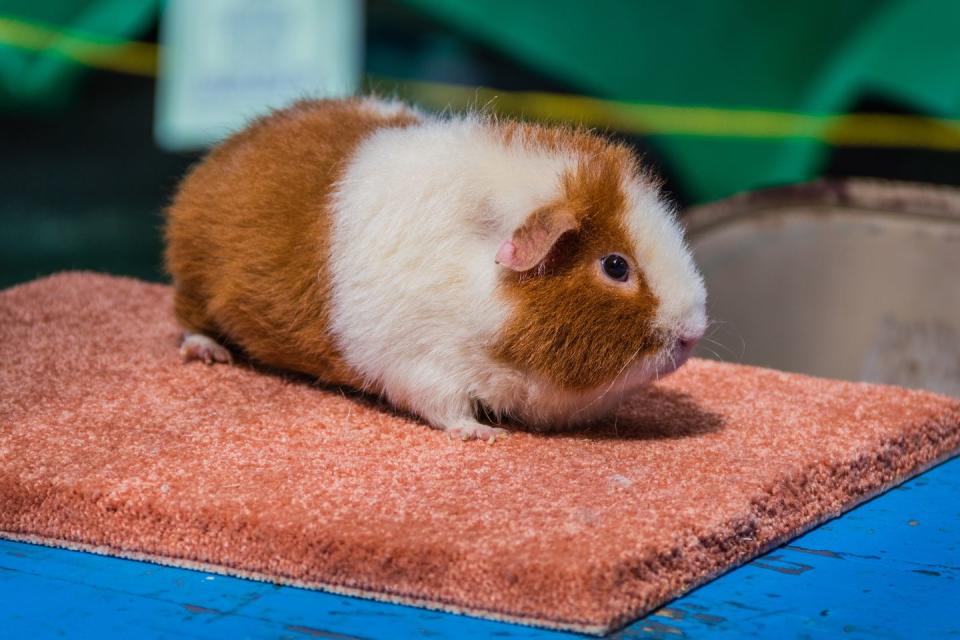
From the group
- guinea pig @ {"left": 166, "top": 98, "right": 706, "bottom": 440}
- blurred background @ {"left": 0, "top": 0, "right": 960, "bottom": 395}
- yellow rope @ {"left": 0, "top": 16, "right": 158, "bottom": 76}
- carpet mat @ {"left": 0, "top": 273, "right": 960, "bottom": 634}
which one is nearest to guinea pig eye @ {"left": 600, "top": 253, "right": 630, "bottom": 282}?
guinea pig @ {"left": 166, "top": 98, "right": 706, "bottom": 440}

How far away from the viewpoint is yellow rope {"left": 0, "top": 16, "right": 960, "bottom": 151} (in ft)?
12.3

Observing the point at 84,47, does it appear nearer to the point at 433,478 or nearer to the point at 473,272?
the point at 473,272

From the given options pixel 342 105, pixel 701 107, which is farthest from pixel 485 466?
pixel 701 107

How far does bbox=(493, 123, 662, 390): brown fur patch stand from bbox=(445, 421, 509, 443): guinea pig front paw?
0.11 metres

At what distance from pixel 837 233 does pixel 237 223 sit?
1.61 meters

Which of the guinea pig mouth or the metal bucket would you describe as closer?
the guinea pig mouth

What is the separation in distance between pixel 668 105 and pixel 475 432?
261 cm

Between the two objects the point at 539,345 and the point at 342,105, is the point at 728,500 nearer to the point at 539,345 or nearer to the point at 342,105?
the point at 539,345

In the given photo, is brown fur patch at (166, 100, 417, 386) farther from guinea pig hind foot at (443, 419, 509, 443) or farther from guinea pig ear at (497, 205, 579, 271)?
guinea pig ear at (497, 205, 579, 271)

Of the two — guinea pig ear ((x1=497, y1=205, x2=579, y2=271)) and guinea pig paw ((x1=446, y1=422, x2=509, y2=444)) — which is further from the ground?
guinea pig ear ((x1=497, y1=205, x2=579, y2=271))

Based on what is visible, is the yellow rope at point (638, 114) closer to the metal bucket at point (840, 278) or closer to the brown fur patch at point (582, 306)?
the metal bucket at point (840, 278)

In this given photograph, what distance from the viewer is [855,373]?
2.89m

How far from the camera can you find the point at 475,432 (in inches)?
66.4

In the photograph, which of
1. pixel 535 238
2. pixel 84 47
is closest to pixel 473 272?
pixel 535 238
